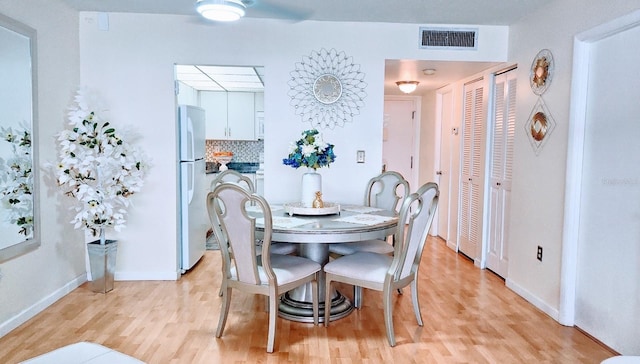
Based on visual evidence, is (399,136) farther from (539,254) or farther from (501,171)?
(539,254)

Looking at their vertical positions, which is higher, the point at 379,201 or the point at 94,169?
the point at 94,169

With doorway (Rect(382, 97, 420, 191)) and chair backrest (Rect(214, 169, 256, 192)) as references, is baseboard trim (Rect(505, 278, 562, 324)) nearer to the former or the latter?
chair backrest (Rect(214, 169, 256, 192))

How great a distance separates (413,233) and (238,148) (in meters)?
4.91

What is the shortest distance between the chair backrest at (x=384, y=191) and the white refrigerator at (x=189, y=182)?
166cm

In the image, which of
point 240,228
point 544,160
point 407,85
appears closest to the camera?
point 240,228

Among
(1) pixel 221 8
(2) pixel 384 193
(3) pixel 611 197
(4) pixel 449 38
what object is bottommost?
(2) pixel 384 193

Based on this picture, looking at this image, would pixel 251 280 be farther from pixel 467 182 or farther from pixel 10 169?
pixel 467 182

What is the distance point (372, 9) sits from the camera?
3.43 m

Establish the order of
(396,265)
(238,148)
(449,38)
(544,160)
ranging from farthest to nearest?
(238,148), (449,38), (544,160), (396,265)

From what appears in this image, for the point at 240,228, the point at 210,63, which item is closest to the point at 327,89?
the point at 210,63

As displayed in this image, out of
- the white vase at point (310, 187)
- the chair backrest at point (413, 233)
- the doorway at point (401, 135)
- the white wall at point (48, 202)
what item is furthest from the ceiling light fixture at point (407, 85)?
the white wall at point (48, 202)

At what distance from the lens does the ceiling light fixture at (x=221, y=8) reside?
2631 mm

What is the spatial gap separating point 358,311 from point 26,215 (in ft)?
7.94

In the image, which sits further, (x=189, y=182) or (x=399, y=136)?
(x=399, y=136)
